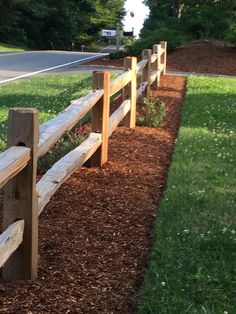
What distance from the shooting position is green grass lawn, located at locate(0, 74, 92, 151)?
9.95 meters

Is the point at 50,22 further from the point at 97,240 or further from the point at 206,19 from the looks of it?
the point at 97,240

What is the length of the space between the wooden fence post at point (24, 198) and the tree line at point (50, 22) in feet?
170

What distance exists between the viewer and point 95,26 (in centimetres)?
6819

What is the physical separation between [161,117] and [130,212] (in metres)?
4.16

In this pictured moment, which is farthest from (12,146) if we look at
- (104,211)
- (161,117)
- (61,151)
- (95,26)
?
(95,26)

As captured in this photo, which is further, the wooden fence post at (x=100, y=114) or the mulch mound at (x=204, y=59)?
the mulch mound at (x=204, y=59)

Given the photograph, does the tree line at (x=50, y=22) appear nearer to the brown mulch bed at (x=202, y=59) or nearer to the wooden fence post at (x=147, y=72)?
the brown mulch bed at (x=202, y=59)

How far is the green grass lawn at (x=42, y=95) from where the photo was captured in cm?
995

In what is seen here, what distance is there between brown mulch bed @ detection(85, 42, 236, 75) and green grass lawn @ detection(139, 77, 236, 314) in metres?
12.7

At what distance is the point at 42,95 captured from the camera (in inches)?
491

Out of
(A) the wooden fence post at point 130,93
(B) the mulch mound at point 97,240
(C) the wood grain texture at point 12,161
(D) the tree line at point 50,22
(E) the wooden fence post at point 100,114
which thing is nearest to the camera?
(C) the wood grain texture at point 12,161

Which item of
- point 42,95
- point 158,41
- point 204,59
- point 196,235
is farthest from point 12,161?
point 158,41

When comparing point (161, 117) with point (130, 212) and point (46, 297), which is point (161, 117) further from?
point (46, 297)

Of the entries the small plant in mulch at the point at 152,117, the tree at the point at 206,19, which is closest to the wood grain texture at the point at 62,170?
the small plant in mulch at the point at 152,117
